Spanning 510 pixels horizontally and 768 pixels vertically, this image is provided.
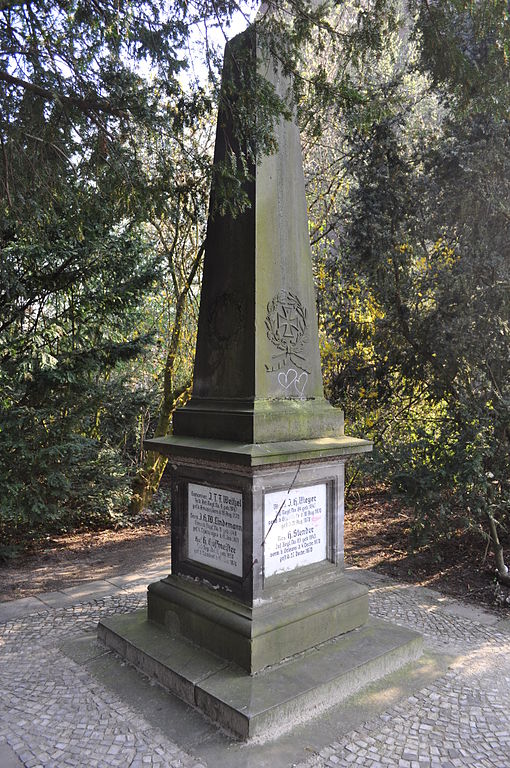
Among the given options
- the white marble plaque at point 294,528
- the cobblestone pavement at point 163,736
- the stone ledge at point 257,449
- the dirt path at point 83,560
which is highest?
the stone ledge at point 257,449

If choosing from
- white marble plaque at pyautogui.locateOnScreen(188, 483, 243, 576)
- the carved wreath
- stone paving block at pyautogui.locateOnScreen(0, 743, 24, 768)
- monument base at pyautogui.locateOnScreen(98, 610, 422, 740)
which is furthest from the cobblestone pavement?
the carved wreath

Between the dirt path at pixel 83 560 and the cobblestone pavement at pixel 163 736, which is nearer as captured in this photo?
the cobblestone pavement at pixel 163 736

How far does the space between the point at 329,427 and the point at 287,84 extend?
2938 mm

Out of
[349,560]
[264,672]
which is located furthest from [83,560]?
[264,672]


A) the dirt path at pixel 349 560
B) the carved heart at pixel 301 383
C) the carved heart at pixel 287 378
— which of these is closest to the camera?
the carved heart at pixel 287 378

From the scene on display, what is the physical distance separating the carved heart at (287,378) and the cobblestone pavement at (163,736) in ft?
7.54

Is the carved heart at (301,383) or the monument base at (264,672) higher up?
the carved heart at (301,383)

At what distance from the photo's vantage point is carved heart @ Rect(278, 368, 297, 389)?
13.8 ft

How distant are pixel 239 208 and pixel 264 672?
11.0ft

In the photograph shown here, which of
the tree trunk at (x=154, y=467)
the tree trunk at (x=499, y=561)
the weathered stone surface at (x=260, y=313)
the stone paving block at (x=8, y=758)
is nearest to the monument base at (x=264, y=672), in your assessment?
the stone paving block at (x=8, y=758)

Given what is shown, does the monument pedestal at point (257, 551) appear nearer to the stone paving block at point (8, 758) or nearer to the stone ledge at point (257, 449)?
the stone ledge at point (257, 449)

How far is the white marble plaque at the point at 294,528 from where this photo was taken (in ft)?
13.0

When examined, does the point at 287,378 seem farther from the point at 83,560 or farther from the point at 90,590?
the point at 83,560

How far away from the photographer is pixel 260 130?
13.2ft
